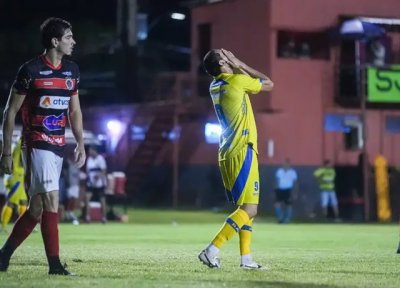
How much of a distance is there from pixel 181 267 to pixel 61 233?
10.2m

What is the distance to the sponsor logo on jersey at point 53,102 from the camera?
1047 centimetres

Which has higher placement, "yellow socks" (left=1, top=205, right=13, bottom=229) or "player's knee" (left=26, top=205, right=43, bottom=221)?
"player's knee" (left=26, top=205, right=43, bottom=221)

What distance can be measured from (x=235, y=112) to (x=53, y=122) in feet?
7.03

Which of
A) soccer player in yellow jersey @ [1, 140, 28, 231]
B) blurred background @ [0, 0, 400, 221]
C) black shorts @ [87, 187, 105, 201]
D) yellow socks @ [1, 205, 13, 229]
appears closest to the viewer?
yellow socks @ [1, 205, 13, 229]

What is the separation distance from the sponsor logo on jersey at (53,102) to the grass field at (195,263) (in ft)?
5.73

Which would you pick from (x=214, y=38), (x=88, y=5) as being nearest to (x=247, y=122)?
(x=214, y=38)

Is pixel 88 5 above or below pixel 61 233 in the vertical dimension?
above

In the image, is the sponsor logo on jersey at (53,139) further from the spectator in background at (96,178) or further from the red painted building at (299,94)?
the red painted building at (299,94)

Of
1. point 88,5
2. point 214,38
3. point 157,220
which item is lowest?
point 157,220

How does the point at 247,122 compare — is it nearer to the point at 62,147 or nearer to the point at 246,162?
the point at 246,162

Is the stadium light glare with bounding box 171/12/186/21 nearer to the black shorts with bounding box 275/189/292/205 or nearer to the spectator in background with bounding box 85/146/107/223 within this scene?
the black shorts with bounding box 275/189/292/205

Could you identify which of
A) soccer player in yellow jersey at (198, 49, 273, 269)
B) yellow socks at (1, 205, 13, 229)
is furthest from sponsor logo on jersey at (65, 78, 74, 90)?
yellow socks at (1, 205, 13, 229)

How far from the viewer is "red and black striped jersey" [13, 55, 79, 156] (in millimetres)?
10398

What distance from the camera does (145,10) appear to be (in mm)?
57406
